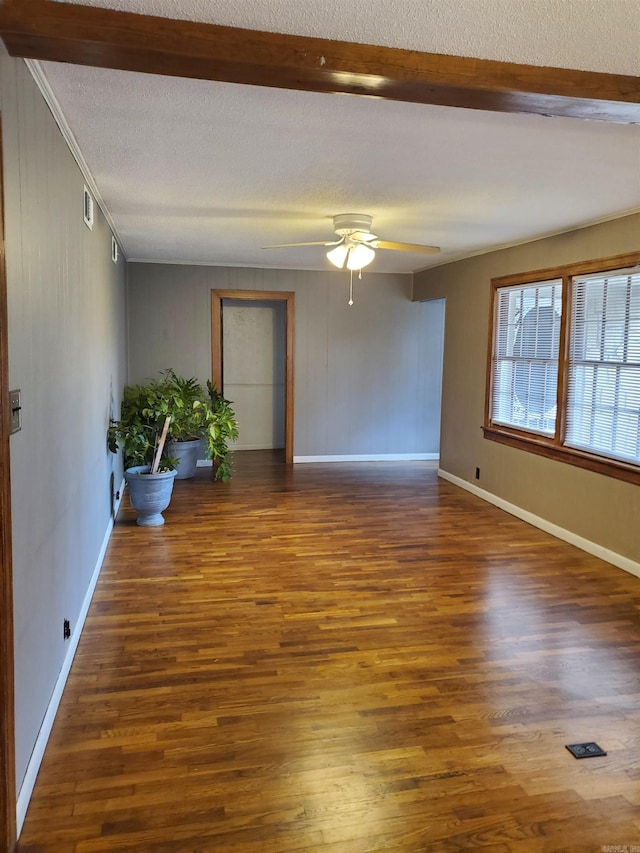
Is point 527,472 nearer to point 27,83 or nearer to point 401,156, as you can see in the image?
point 401,156

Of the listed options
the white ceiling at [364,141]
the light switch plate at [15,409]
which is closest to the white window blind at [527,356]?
the white ceiling at [364,141]

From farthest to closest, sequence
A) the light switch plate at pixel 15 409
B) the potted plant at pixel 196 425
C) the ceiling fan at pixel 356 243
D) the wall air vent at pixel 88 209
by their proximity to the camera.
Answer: the potted plant at pixel 196 425 → the ceiling fan at pixel 356 243 → the wall air vent at pixel 88 209 → the light switch plate at pixel 15 409

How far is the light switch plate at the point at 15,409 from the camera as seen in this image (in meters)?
1.80

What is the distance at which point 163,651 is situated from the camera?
2.93 m

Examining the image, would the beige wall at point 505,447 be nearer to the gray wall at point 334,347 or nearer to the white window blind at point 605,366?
the white window blind at point 605,366

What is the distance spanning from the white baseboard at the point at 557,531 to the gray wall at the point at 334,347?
151 cm

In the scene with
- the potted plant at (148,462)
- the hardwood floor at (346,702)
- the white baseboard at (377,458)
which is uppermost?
the potted plant at (148,462)

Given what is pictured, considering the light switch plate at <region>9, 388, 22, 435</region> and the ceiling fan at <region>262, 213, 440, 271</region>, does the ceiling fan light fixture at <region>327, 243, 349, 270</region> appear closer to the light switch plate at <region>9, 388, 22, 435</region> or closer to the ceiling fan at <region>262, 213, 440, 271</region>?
the ceiling fan at <region>262, 213, 440, 271</region>

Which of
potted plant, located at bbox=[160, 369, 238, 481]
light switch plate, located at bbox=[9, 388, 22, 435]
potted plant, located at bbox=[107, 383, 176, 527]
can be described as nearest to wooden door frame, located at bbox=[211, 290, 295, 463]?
potted plant, located at bbox=[160, 369, 238, 481]

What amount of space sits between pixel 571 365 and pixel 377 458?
11.1 feet

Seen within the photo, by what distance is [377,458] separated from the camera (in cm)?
779

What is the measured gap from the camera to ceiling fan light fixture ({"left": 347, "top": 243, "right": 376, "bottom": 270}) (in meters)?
4.28

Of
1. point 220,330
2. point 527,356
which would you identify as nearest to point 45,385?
point 527,356

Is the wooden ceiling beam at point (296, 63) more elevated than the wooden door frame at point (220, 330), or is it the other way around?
the wooden ceiling beam at point (296, 63)
